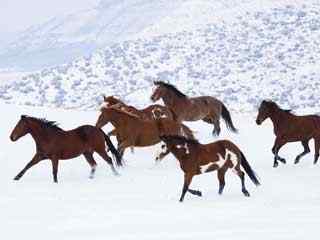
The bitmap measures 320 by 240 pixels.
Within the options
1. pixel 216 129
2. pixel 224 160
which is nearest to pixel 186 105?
pixel 216 129

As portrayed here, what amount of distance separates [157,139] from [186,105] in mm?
3758

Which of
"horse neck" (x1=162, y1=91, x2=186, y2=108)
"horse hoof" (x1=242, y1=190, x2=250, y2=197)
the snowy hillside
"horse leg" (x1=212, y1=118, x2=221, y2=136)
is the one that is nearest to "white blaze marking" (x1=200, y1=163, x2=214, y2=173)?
"horse hoof" (x1=242, y1=190, x2=250, y2=197)

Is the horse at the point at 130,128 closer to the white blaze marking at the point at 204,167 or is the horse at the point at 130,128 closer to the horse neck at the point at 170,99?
the horse neck at the point at 170,99

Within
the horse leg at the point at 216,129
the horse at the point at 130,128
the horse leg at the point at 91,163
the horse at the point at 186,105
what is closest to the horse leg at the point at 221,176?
the horse leg at the point at 91,163

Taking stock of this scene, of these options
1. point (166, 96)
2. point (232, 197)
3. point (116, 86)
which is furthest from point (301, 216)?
point (116, 86)

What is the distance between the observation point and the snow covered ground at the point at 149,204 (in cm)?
719

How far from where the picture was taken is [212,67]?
11519cm

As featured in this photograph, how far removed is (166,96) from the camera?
1636 centimetres

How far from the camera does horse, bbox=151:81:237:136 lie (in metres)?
16.3

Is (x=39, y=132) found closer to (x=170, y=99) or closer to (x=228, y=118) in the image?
(x=170, y=99)

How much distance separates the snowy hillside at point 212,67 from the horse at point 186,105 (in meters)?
58.1

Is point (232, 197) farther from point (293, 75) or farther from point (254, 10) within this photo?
point (254, 10)

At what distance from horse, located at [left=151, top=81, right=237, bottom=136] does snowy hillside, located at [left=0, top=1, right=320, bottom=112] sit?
58.1m

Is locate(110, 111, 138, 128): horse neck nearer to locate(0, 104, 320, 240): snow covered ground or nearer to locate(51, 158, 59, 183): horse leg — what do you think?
locate(0, 104, 320, 240): snow covered ground
